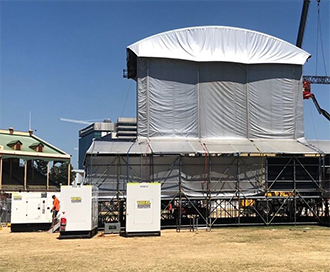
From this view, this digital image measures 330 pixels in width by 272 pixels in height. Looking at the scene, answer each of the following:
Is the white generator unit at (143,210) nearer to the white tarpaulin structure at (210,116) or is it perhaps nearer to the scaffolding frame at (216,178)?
the scaffolding frame at (216,178)

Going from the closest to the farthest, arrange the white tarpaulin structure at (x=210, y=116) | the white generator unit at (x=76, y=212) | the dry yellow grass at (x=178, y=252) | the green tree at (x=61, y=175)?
1. the dry yellow grass at (x=178, y=252)
2. the white generator unit at (x=76, y=212)
3. the white tarpaulin structure at (x=210, y=116)
4. the green tree at (x=61, y=175)

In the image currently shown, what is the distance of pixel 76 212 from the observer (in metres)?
20.3

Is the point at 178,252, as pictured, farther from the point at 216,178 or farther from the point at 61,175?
the point at 61,175

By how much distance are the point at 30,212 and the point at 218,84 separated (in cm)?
1393

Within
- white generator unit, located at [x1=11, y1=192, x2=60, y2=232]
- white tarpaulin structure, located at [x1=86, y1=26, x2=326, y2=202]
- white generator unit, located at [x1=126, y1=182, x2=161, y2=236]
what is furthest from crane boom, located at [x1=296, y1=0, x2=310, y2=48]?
white generator unit, located at [x1=11, y1=192, x2=60, y2=232]

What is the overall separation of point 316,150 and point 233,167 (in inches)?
203

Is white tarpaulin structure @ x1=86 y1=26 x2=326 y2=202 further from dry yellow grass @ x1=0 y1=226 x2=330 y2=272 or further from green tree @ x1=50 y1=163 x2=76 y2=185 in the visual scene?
green tree @ x1=50 y1=163 x2=76 y2=185

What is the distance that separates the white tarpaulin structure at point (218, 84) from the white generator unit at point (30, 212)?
23.6 feet

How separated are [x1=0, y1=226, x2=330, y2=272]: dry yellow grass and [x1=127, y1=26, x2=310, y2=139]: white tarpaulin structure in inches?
320

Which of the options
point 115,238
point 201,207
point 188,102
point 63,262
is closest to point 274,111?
point 188,102

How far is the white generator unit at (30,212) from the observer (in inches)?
980

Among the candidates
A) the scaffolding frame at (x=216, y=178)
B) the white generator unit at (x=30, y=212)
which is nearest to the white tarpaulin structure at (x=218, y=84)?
the scaffolding frame at (x=216, y=178)

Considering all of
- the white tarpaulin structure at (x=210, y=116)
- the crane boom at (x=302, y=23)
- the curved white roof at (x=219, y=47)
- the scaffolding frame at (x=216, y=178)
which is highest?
the crane boom at (x=302, y=23)

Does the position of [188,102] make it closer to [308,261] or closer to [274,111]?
[274,111]
